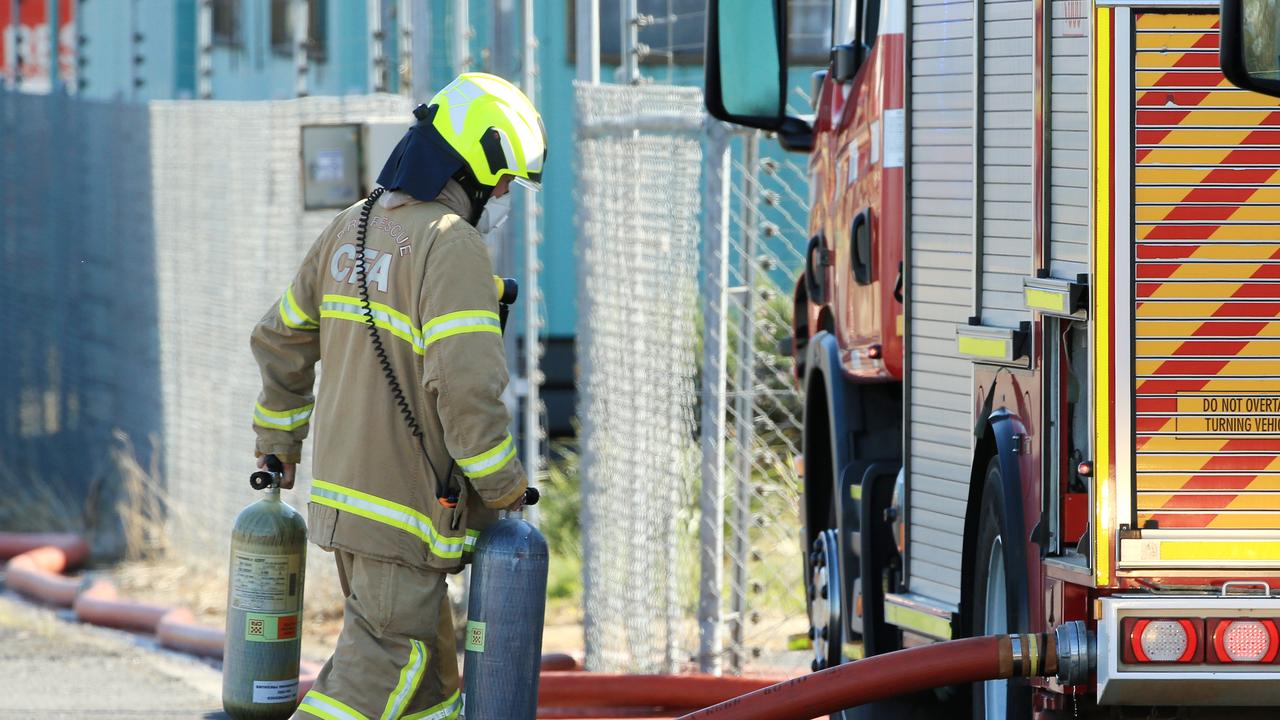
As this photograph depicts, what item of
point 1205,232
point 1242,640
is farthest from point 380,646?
point 1205,232

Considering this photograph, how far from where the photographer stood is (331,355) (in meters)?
5.68

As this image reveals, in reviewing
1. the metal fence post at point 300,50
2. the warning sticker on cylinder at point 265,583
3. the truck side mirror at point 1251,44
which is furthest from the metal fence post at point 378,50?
the truck side mirror at point 1251,44

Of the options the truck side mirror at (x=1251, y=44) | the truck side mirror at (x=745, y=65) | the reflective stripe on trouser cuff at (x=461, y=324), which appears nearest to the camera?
the truck side mirror at (x=1251, y=44)

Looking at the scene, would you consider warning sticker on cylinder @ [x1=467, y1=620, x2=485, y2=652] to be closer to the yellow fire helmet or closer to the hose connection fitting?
the yellow fire helmet

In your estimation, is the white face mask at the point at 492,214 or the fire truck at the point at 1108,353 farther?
the white face mask at the point at 492,214

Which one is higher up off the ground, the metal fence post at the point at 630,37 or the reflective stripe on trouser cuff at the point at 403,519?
the metal fence post at the point at 630,37

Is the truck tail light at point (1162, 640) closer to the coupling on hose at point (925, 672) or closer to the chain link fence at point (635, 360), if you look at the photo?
the coupling on hose at point (925, 672)

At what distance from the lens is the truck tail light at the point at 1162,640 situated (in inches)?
163

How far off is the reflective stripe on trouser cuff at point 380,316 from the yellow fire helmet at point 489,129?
0.43m

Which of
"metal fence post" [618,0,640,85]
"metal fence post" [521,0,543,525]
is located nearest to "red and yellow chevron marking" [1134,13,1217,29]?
"metal fence post" [618,0,640,85]

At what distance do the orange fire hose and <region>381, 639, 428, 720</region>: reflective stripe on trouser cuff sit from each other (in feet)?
2.98

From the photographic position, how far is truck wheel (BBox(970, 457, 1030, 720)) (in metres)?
4.77

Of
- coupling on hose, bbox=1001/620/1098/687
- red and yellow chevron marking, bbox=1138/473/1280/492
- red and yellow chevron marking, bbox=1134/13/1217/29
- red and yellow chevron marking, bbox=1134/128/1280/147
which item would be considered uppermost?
red and yellow chevron marking, bbox=1134/13/1217/29

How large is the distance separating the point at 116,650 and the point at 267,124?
8.70ft
